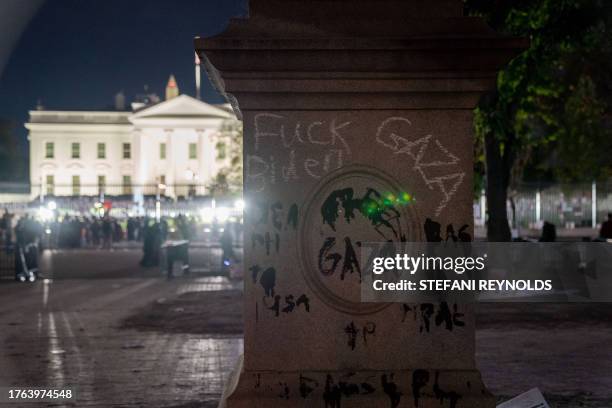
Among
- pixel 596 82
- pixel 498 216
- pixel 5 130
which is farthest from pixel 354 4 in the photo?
pixel 5 130

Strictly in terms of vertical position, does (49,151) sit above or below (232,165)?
above

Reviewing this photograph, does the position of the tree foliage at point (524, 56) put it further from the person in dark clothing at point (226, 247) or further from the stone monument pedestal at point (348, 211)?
the stone monument pedestal at point (348, 211)

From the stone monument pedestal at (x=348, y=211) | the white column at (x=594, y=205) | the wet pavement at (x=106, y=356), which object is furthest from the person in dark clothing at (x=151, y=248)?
the stone monument pedestal at (x=348, y=211)

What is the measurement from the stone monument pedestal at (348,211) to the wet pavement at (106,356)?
333 cm

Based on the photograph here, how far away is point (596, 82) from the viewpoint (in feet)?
135

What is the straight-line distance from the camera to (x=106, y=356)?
11.0m

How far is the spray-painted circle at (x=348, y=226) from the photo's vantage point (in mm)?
4859

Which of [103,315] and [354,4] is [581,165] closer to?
[103,315]

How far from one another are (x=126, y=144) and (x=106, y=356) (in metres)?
99.1

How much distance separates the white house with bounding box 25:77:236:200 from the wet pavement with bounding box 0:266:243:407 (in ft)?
286

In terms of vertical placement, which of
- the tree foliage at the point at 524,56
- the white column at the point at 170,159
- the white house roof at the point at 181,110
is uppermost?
the white house roof at the point at 181,110

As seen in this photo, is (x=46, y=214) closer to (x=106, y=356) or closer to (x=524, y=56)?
(x=524, y=56)

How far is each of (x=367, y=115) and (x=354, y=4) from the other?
57 centimetres

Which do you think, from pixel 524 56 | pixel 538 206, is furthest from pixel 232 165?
pixel 524 56
